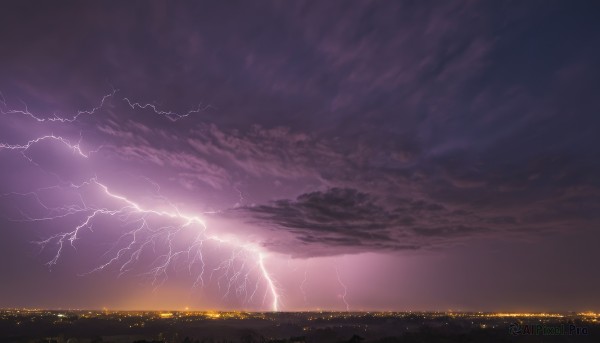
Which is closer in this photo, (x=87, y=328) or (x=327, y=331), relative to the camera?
(x=327, y=331)

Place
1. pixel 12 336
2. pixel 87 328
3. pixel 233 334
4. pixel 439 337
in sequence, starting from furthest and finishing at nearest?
pixel 87 328 < pixel 233 334 < pixel 12 336 < pixel 439 337

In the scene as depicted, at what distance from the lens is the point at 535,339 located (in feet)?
243

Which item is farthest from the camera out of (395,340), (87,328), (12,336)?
(87,328)

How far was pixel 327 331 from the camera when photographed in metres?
81.5

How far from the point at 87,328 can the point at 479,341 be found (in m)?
87.0

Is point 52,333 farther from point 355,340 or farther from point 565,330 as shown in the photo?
point 565,330

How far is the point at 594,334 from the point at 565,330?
6.56m

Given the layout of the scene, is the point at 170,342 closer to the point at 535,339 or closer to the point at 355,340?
the point at 355,340

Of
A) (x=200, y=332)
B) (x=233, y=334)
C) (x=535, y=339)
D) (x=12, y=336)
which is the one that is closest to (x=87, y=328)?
(x=12, y=336)

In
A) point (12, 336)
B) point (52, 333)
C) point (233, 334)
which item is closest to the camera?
point (12, 336)

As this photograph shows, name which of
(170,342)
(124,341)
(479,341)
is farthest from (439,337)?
(124,341)

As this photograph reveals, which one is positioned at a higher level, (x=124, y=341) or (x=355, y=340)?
(x=355, y=340)

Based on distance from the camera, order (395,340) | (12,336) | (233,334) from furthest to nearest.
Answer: (233,334) < (12,336) < (395,340)

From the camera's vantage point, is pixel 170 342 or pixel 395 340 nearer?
pixel 395 340
